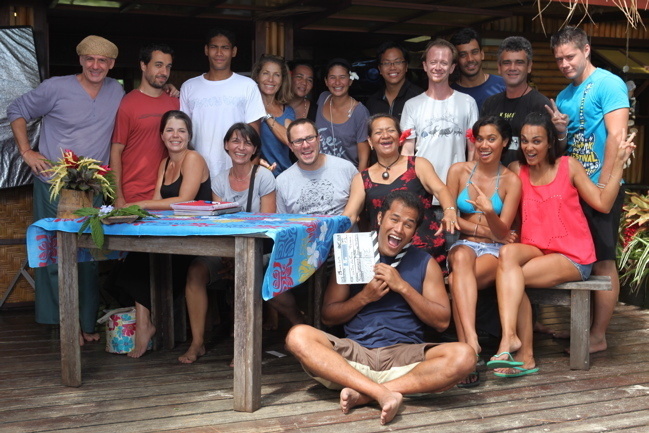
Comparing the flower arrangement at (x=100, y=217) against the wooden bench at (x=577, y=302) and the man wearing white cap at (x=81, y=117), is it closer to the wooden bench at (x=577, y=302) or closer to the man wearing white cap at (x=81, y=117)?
the man wearing white cap at (x=81, y=117)

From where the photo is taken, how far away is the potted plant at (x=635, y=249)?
6.10 metres

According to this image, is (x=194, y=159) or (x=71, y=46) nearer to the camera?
(x=194, y=159)

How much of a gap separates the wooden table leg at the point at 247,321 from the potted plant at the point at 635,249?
337 centimetres

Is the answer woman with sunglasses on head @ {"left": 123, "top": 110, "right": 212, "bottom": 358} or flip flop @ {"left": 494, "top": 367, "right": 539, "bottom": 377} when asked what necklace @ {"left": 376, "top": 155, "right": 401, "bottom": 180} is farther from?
flip flop @ {"left": 494, "top": 367, "right": 539, "bottom": 377}

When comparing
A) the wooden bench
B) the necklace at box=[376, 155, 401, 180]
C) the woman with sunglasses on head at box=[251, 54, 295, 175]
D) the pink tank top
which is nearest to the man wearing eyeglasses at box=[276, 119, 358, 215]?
the necklace at box=[376, 155, 401, 180]

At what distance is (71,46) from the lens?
9.64 metres

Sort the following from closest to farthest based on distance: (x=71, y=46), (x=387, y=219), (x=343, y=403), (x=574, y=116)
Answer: (x=343, y=403)
(x=387, y=219)
(x=574, y=116)
(x=71, y=46)

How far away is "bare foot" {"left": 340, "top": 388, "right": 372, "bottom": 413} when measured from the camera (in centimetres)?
383

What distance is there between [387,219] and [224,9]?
345 cm

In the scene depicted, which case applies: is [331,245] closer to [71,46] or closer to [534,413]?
[534,413]

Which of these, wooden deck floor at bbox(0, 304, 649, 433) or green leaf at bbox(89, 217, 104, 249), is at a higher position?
green leaf at bbox(89, 217, 104, 249)

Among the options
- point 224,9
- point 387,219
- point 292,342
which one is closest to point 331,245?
point 387,219


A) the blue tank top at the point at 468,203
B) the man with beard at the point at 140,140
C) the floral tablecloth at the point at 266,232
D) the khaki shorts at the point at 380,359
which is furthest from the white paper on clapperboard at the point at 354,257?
the man with beard at the point at 140,140

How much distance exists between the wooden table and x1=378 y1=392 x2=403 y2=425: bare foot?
63 centimetres
